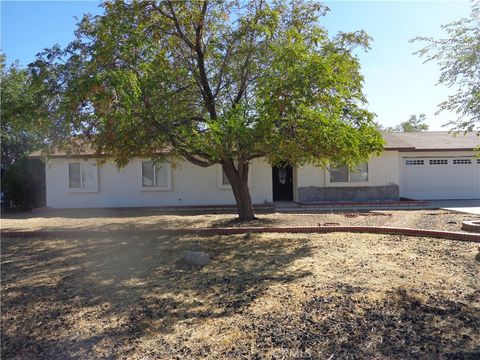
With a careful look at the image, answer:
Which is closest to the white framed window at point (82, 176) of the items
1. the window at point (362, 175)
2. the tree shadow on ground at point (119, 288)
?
the tree shadow on ground at point (119, 288)

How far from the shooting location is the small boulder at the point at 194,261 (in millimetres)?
7457

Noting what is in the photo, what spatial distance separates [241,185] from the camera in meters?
12.6

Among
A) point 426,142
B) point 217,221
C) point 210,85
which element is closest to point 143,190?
point 217,221

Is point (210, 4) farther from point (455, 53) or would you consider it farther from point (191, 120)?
point (455, 53)

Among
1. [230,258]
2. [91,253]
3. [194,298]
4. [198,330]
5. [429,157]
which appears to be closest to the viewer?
[198,330]

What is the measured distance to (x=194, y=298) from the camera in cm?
600

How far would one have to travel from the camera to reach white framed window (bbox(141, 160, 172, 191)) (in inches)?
735

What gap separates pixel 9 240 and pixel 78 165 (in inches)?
336

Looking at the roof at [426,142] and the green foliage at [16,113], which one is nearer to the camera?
Answer: the green foliage at [16,113]

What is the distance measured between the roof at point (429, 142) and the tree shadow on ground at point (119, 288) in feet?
37.6

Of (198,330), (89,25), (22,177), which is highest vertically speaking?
(89,25)

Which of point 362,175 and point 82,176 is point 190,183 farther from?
point 362,175

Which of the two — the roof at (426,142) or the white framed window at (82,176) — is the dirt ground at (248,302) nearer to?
the white framed window at (82,176)

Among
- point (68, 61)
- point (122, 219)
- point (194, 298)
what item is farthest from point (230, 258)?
point (122, 219)
